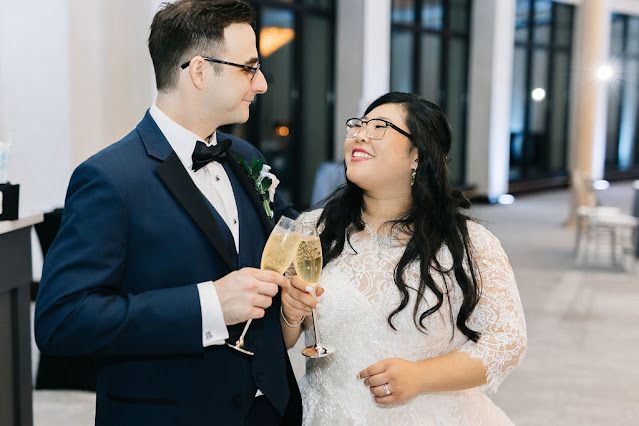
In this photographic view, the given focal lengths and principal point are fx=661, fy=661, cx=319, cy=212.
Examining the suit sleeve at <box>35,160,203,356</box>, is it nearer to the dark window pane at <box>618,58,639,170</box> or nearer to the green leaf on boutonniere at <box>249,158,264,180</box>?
the green leaf on boutonniere at <box>249,158,264,180</box>

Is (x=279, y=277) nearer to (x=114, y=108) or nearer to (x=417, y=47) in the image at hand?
(x=114, y=108)

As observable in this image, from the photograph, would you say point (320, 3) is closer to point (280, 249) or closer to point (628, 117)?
point (280, 249)

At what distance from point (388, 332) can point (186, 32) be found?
1042 millimetres

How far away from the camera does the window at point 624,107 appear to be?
18.0 meters

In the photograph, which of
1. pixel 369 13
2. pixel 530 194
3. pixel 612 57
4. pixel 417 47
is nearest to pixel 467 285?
pixel 369 13

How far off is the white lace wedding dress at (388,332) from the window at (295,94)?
6.55 m

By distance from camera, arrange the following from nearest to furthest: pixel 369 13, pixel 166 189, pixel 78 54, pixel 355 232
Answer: pixel 166 189 → pixel 355 232 → pixel 78 54 → pixel 369 13

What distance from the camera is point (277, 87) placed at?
9102 mm

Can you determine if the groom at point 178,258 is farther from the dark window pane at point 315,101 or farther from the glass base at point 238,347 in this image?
the dark window pane at point 315,101

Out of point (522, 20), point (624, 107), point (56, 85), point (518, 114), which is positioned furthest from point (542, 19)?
point (56, 85)

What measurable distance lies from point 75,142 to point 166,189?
13.8 feet

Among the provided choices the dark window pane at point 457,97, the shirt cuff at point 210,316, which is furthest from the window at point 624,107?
the shirt cuff at point 210,316

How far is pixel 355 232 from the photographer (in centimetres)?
218

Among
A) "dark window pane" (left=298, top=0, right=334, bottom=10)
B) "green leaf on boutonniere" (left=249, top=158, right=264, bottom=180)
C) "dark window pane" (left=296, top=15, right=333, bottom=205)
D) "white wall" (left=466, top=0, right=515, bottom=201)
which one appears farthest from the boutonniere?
"white wall" (left=466, top=0, right=515, bottom=201)
